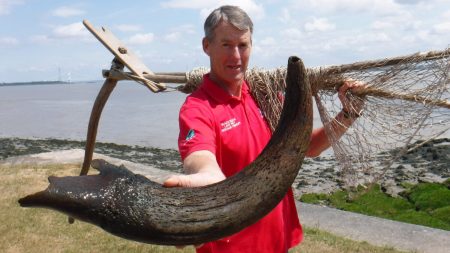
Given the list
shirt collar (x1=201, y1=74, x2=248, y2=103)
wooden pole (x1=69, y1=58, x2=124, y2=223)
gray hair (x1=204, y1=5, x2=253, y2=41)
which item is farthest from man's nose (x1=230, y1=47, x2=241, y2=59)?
wooden pole (x1=69, y1=58, x2=124, y2=223)

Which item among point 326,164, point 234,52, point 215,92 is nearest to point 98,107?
point 215,92

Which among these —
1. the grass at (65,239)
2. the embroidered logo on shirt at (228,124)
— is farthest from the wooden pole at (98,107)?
the grass at (65,239)

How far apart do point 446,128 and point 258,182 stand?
1895 millimetres

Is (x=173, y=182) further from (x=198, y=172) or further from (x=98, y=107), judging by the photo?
(x=98, y=107)

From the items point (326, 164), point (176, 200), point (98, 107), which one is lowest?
point (326, 164)

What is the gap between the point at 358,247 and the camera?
22.3ft

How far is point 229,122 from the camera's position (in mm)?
2785

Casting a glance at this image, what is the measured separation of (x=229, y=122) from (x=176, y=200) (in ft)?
3.60

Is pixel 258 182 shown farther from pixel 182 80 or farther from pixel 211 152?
pixel 182 80

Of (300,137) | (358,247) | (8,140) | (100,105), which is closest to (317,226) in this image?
(358,247)

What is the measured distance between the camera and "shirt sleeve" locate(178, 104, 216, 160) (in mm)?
2459

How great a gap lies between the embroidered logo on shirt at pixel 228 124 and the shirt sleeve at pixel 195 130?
7 cm

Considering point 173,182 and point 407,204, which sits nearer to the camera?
point 173,182

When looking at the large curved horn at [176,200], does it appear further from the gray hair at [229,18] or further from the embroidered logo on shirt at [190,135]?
the gray hair at [229,18]
